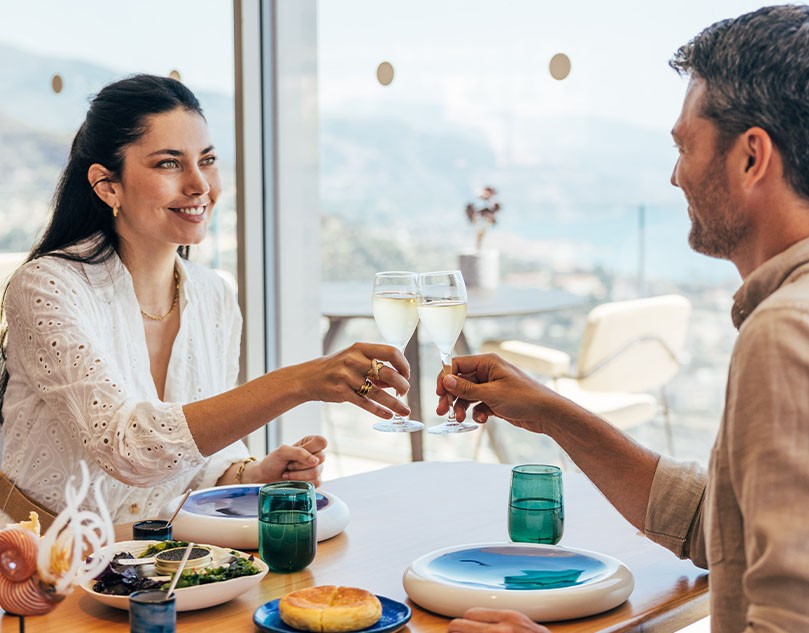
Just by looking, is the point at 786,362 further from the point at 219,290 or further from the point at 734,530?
the point at 219,290

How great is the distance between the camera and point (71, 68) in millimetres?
3424

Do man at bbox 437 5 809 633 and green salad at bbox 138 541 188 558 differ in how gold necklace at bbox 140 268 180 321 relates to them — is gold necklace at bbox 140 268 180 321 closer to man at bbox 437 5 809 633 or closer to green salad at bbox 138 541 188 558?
green salad at bbox 138 541 188 558

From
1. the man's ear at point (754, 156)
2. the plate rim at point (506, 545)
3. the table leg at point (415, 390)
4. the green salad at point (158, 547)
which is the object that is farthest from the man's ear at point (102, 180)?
the table leg at point (415, 390)

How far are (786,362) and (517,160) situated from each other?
3830 millimetres

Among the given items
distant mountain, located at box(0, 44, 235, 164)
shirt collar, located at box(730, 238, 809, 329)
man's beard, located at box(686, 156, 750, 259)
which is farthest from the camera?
distant mountain, located at box(0, 44, 235, 164)

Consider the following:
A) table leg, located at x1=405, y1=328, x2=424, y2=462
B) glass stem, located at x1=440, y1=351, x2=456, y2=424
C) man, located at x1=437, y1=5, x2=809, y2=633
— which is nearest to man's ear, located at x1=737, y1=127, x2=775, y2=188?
man, located at x1=437, y1=5, x2=809, y2=633

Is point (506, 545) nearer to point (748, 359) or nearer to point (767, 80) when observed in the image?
point (748, 359)

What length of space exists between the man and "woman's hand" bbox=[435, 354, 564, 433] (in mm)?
68

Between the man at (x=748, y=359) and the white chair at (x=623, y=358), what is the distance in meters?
2.40

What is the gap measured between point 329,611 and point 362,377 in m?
0.53

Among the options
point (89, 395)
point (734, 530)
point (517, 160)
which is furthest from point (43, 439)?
point (517, 160)

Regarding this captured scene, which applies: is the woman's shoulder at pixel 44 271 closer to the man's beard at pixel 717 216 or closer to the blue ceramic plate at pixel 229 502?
the blue ceramic plate at pixel 229 502

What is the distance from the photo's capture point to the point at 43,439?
194 centimetres

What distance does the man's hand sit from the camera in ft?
3.65
